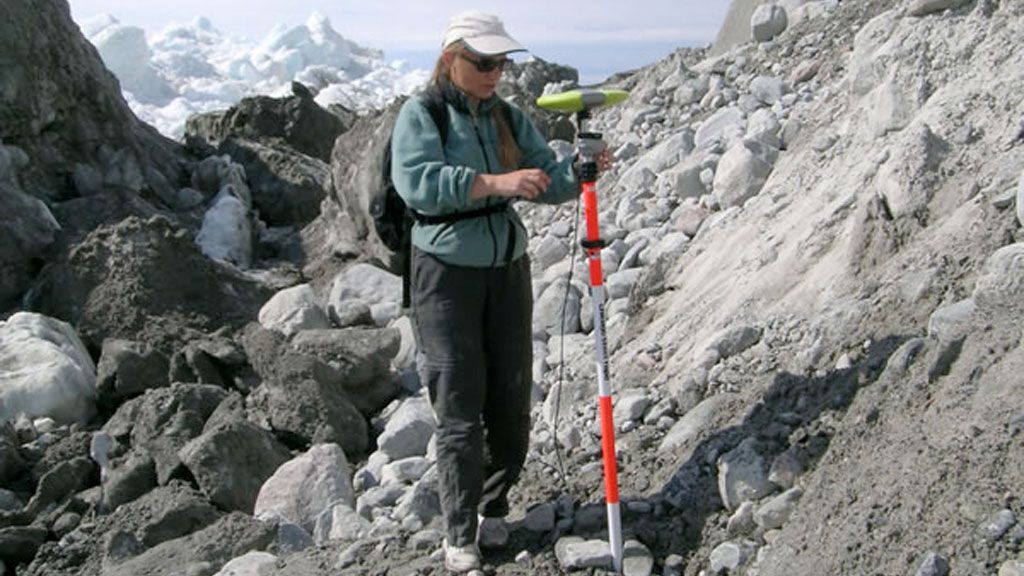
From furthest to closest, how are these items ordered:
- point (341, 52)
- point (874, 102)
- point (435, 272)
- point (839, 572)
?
1. point (341, 52)
2. point (874, 102)
3. point (435, 272)
4. point (839, 572)

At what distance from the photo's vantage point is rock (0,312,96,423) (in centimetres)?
879

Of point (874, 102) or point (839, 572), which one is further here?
point (874, 102)

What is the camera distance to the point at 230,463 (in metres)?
7.14

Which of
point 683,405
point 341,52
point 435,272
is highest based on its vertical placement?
point 435,272

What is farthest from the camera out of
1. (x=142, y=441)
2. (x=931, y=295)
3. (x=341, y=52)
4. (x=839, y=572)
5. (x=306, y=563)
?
(x=341, y=52)

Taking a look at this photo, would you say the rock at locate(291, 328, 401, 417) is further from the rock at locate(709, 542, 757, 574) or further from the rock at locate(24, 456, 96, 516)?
the rock at locate(709, 542, 757, 574)

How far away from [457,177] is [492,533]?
1492 mm

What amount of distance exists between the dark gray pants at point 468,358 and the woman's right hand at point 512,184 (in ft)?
1.26

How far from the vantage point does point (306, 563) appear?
5.29m

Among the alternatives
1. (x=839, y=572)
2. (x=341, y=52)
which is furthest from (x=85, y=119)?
(x=341, y=52)

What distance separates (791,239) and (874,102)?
3.79 feet

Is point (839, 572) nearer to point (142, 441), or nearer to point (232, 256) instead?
point (142, 441)

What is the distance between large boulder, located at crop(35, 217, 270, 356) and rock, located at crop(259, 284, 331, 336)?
66 cm

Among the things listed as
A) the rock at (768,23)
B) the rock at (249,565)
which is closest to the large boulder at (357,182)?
the rock at (768,23)
